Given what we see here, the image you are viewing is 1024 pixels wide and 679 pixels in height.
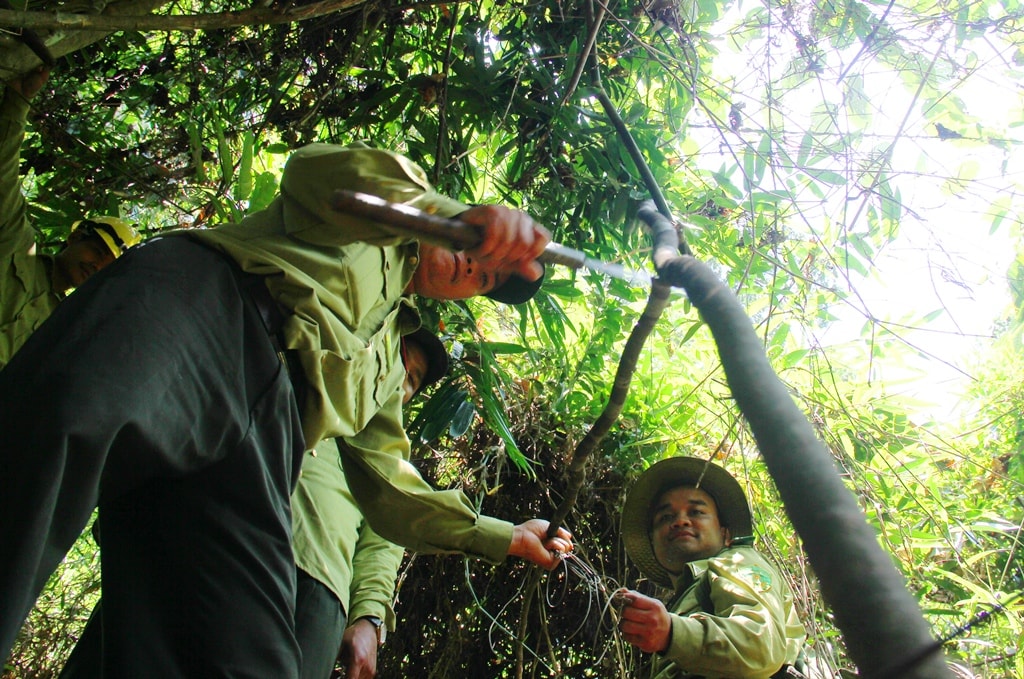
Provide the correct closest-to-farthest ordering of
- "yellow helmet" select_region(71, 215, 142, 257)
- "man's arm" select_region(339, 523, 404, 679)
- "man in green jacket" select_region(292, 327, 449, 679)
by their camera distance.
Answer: "man in green jacket" select_region(292, 327, 449, 679), "man's arm" select_region(339, 523, 404, 679), "yellow helmet" select_region(71, 215, 142, 257)

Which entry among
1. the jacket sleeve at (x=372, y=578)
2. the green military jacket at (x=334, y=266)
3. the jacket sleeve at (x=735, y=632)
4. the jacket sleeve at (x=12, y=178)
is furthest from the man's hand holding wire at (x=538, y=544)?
the jacket sleeve at (x=12, y=178)

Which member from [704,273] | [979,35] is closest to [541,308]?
[979,35]

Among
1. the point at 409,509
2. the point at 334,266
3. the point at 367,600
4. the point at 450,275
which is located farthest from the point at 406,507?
the point at 334,266

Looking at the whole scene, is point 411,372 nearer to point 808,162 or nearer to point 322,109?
point 322,109

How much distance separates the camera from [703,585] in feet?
7.63

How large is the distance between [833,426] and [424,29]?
2.32 m

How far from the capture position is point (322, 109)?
3.01 m

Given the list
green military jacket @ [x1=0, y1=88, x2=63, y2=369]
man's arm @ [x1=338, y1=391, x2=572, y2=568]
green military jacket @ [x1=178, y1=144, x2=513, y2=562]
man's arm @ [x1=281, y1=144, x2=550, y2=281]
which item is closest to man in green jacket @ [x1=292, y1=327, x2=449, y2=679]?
man's arm @ [x1=338, y1=391, x2=572, y2=568]

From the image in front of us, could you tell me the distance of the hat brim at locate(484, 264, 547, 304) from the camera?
6.20ft

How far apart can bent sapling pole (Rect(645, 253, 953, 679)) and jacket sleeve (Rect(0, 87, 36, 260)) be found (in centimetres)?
264

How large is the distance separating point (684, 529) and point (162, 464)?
1979 mm

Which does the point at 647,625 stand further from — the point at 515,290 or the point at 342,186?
the point at 342,186

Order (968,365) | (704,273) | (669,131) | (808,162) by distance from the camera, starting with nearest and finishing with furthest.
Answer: (704,273) → (808,162) → (669,131) → (968,365)

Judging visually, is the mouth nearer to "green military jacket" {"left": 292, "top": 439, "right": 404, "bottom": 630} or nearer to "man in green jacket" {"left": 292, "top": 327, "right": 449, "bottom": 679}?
"man in green jacket" {"left": 292, "top": 327, "right": 449, "bottom": 679}
